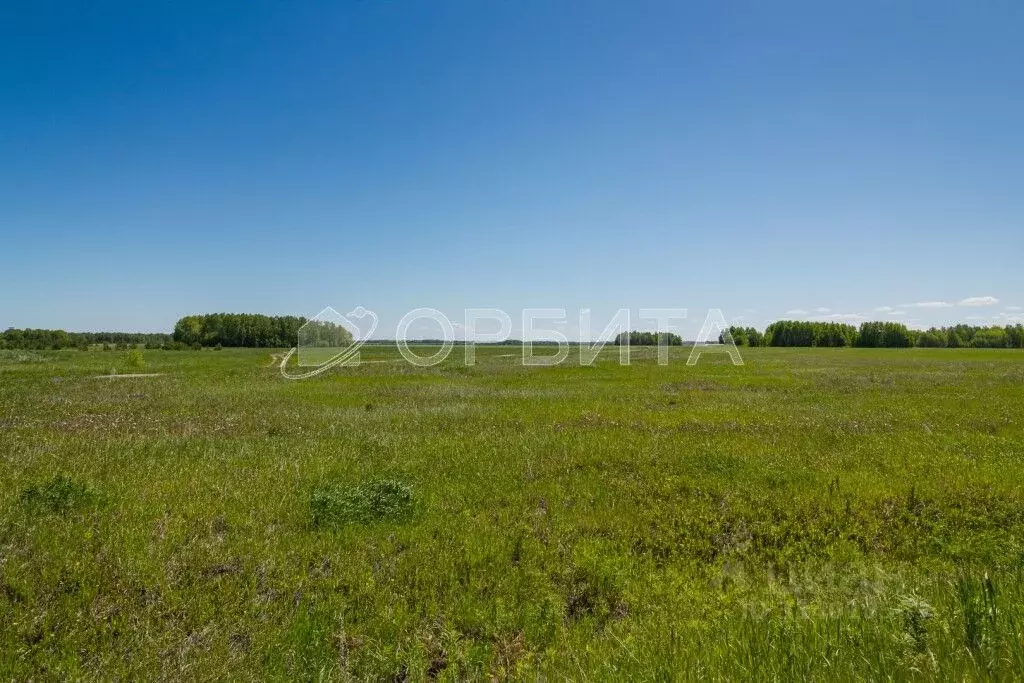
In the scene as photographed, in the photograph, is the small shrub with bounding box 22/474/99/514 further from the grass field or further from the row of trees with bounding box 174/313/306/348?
the row of trees with bounding box 174/313/306/348

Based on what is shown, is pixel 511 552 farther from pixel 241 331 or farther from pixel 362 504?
pixel 241 331

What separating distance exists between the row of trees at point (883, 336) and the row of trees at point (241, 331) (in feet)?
436

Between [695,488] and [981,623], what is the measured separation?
5.61m

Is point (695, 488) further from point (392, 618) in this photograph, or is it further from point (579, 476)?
point (392, 618)

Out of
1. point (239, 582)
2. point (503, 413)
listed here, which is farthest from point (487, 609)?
point (503, 413)

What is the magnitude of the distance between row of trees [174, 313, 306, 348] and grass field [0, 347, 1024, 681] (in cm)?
13697

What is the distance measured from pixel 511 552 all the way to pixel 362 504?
255cm

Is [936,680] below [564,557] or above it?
above

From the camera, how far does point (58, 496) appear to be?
7484 millimetres

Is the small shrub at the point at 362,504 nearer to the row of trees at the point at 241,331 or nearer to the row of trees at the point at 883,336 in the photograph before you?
the row of trees at the point at 241,331

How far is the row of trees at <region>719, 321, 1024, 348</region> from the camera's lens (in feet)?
516

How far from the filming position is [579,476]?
33.0 ft

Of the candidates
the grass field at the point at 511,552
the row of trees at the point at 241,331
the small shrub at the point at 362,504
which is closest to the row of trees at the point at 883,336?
the row of trees at the point at 241,331

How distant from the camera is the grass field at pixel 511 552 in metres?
4.03
